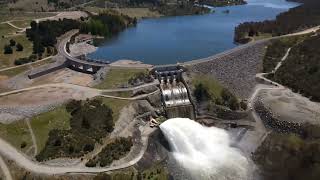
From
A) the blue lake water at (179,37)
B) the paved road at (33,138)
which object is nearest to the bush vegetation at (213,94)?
the blue lake water at (179,37)

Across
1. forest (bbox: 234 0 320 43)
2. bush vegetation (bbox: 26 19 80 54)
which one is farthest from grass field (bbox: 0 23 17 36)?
forest (bbox: 234 0 320 43)

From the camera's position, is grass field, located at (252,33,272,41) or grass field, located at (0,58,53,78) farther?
grass field, located at (252,33,272,41)

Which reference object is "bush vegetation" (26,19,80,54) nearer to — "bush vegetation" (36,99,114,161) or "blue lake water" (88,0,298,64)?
"blue lake water" (88,0,298,64)

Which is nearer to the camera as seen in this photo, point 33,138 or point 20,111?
point 33,138

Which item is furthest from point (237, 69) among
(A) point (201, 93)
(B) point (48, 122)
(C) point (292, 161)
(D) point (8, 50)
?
(D) point (8, 50)

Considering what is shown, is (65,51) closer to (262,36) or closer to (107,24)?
(107,24)

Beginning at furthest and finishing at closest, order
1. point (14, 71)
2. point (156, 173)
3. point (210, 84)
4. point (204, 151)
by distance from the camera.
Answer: point (14, 71) → point (210, 84) → point (204, 151) → point (156, 173)

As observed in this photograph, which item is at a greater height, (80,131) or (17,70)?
Answer: (17,70)

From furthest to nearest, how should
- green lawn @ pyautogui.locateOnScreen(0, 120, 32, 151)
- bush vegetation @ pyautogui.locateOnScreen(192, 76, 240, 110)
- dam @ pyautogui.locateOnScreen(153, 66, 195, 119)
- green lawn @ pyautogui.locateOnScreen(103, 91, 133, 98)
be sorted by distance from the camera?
1. green lawn @ pyautogui.locateOnScreen(103, 91, 133, 98)
2. bush vegetation @ pyautogui.locateOnScreen(192, 76, 240, 110)
3. dam @ pyautogui.locateOnScreen(153, 66, 195, 119)
4. green lawn @ pyautogui.locateOnScreen(0, 120, 32, 151)
